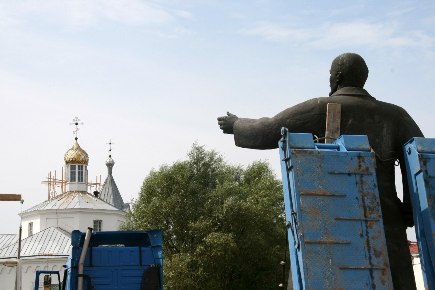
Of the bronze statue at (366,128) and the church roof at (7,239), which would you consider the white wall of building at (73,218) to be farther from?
the bronze statue at (366,128)

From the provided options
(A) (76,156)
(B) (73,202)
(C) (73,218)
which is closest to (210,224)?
(C) (73,218)

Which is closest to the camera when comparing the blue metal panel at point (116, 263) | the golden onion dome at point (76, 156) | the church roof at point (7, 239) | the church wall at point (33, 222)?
the blue metal panel at point (116, 263)

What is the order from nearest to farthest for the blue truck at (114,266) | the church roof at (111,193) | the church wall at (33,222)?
the blue truck at (114,266), the church wall at (33,222), the church roof at (111,193)

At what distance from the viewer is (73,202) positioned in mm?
65938

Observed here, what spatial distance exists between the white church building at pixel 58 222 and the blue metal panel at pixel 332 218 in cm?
5209

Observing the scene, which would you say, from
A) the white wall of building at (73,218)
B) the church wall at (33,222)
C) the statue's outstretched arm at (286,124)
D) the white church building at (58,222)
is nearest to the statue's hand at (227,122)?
the statue's outstretched arm at (286,124)

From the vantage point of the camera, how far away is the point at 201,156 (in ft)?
131

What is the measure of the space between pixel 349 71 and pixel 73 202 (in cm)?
6164

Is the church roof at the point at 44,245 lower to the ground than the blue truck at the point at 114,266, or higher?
higher

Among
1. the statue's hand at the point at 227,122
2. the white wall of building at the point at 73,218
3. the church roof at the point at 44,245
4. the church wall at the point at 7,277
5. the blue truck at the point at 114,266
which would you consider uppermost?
the white wall of building at the point at 73,218

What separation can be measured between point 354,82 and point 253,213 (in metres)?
31.4

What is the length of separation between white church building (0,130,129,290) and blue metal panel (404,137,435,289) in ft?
170

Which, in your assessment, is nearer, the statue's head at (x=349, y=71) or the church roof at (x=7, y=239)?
the statue's head at (x=349, y=71)

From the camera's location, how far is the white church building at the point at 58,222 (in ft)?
183
